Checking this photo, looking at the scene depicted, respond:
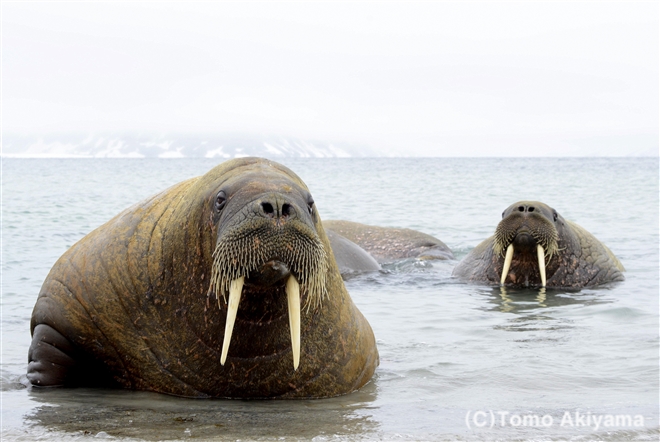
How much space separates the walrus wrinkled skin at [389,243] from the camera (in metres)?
13.7

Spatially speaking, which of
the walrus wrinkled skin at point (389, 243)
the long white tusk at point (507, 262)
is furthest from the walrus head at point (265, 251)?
the walrus wrinkled skin at point (389, 243)

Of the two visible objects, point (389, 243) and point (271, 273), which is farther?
point (389, 243)

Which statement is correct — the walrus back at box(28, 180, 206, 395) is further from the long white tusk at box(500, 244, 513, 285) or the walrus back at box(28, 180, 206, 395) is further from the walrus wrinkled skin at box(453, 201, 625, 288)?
the long white tusk at box(500, 244, 513, 285)

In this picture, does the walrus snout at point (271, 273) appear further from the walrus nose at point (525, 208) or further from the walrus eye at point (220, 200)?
the walrus nose at point (525, 208)

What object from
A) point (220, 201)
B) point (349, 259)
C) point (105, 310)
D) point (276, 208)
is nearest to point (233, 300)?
point (276, 208)

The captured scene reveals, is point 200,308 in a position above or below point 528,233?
below

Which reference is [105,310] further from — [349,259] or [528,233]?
[349,259]

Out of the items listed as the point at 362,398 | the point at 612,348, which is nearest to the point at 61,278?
the point at 362,398

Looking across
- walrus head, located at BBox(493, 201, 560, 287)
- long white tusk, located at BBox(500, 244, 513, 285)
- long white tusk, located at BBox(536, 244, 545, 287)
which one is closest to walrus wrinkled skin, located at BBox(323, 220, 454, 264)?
long white tusk, located at BBox(500, 244, 513, 285)

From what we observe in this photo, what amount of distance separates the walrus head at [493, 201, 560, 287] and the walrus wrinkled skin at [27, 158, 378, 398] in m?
4.74

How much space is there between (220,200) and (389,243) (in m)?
9.33

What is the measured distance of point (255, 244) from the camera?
4.29 m

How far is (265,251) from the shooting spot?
4.29 metres

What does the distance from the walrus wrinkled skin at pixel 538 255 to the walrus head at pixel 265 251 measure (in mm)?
5668
